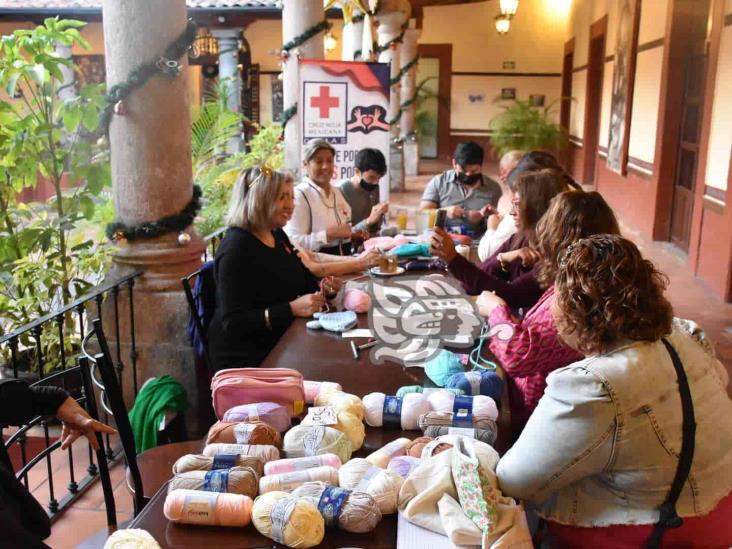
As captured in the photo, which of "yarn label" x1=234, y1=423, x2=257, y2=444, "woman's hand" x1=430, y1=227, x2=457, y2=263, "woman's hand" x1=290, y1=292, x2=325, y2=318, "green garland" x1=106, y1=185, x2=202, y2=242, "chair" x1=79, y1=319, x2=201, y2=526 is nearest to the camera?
"yarn label" x1=234, y1=423, x2=257, y2=444

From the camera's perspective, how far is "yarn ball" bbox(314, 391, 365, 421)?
160 cm

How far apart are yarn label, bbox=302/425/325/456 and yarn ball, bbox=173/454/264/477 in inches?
4.5

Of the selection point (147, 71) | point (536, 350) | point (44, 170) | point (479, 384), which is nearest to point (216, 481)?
point (479, 384)

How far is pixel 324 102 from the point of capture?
17.0 feet

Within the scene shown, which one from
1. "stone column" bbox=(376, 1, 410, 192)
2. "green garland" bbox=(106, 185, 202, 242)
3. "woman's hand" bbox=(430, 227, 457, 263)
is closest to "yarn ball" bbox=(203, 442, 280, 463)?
"woman's hand" bbox=(430, 227, 457, 263)

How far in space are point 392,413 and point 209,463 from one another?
1.48 feet

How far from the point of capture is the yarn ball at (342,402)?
1.60 meters

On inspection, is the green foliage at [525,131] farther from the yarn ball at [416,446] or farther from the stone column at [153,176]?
the yarn ball at [416,446]

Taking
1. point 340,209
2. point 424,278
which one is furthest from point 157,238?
point 424,278

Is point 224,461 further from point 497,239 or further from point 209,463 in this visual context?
point 497,239

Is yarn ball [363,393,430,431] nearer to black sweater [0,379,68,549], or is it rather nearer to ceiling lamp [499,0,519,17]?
black sweater [0,379,68,549]

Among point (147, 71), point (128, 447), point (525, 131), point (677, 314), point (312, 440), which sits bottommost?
point (677, 314)

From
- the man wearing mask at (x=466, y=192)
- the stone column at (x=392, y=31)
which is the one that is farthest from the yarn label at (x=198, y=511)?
the stone column at (x=392, y=31)

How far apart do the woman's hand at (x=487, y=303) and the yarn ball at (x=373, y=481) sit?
1015 mm
